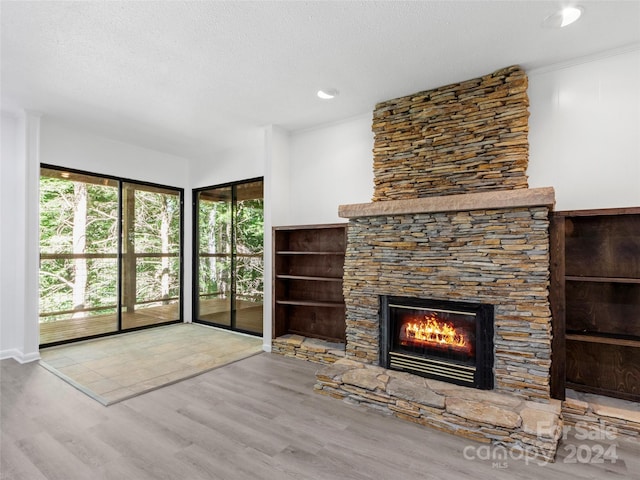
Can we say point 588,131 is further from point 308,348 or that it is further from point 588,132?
point 308,348

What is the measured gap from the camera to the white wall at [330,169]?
12.8ft

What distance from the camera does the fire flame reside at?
2908 millimetres

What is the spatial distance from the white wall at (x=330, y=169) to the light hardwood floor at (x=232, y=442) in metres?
2.13

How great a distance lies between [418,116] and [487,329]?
6.80ft

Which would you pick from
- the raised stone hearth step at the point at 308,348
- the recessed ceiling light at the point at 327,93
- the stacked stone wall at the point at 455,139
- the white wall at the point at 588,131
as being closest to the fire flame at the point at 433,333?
the raised stone hearth step at the point at 308,348

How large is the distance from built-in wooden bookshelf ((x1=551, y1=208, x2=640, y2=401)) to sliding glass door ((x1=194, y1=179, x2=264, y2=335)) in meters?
3.56

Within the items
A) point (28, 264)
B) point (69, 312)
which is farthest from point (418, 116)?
point (69, 312)

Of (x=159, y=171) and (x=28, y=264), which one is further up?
(x=159, y=171)

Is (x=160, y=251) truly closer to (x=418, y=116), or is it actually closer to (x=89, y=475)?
(x=89, y=475)

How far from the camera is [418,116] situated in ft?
11.0

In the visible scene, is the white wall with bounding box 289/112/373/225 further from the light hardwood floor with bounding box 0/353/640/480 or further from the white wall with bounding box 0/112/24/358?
the white wall with bounding box 0/112/24/358

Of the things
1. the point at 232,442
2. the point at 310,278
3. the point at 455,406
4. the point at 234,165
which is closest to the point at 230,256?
the point at 234,165

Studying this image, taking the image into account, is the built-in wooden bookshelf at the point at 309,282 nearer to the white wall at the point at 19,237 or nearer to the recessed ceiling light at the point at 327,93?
the recessed ceiling light at the point at 327,93

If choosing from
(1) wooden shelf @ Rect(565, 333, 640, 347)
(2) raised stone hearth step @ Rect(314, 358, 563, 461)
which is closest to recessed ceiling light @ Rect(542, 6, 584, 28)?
(1) wooden shelf @ Rect(565, 333, 640, 347)
